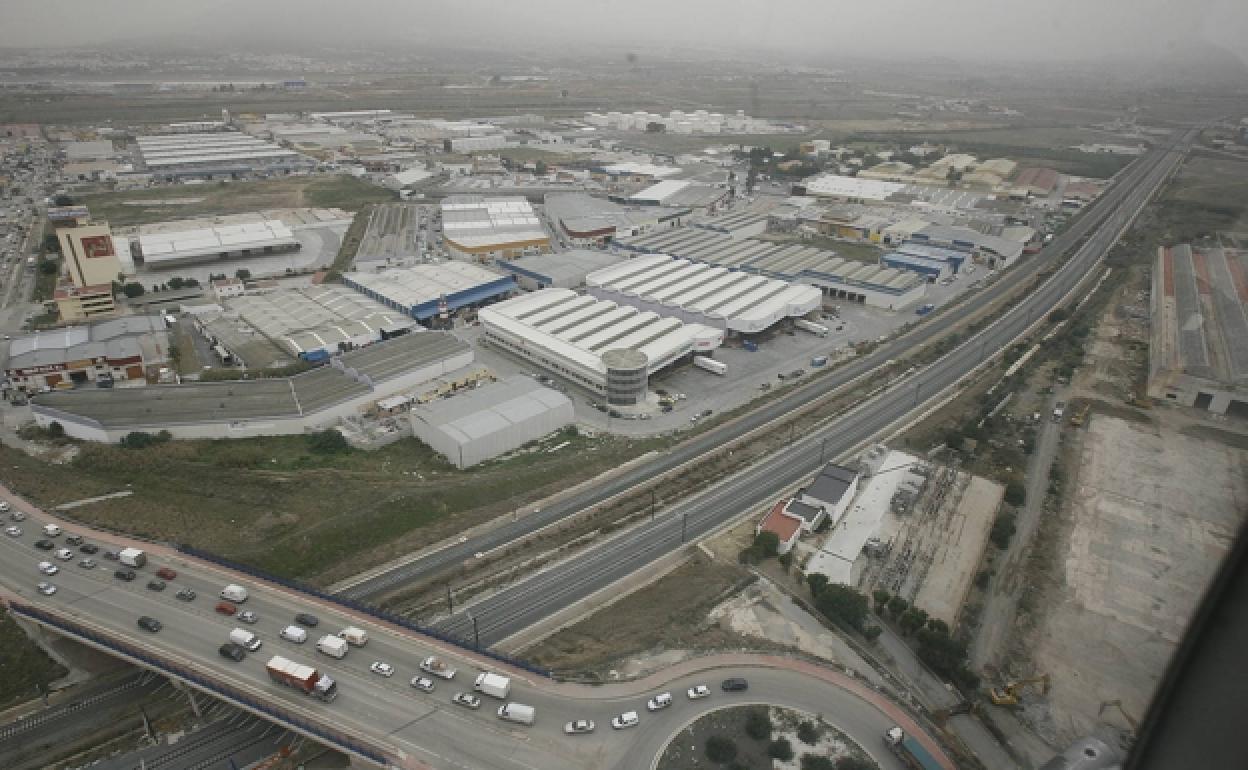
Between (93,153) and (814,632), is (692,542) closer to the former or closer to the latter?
(814,632)

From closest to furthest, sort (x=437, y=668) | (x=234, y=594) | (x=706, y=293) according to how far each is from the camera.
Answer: (x=437, y=668) < (x=234, y=594) < (x=706, y=293)

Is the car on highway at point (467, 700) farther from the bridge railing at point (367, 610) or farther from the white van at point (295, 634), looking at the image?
the white van at point (295, 634)

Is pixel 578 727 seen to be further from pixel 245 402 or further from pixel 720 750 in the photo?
pixel 245 402

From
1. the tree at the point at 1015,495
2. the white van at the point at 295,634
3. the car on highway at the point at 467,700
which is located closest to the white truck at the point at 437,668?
the car on highway at the point at 467,700

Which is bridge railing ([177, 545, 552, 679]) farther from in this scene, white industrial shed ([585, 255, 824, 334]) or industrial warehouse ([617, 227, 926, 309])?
industrial warehouse ([617, 227, 926, 309])

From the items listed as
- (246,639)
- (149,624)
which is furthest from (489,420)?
(149,624)

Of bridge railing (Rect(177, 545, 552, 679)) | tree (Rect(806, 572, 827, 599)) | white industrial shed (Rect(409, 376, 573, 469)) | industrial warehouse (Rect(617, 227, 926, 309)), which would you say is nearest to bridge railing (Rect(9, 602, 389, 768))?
bridge railing (Rect(177, 545, 552, 679))

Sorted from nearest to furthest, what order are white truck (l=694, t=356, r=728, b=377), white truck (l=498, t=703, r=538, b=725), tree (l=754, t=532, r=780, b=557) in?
white truck (l=498, t=703, r=538, b=725) → tree (l=754, t=532, r=780, b=557) → white truck (l=694, t=356, r=728, b=377)
